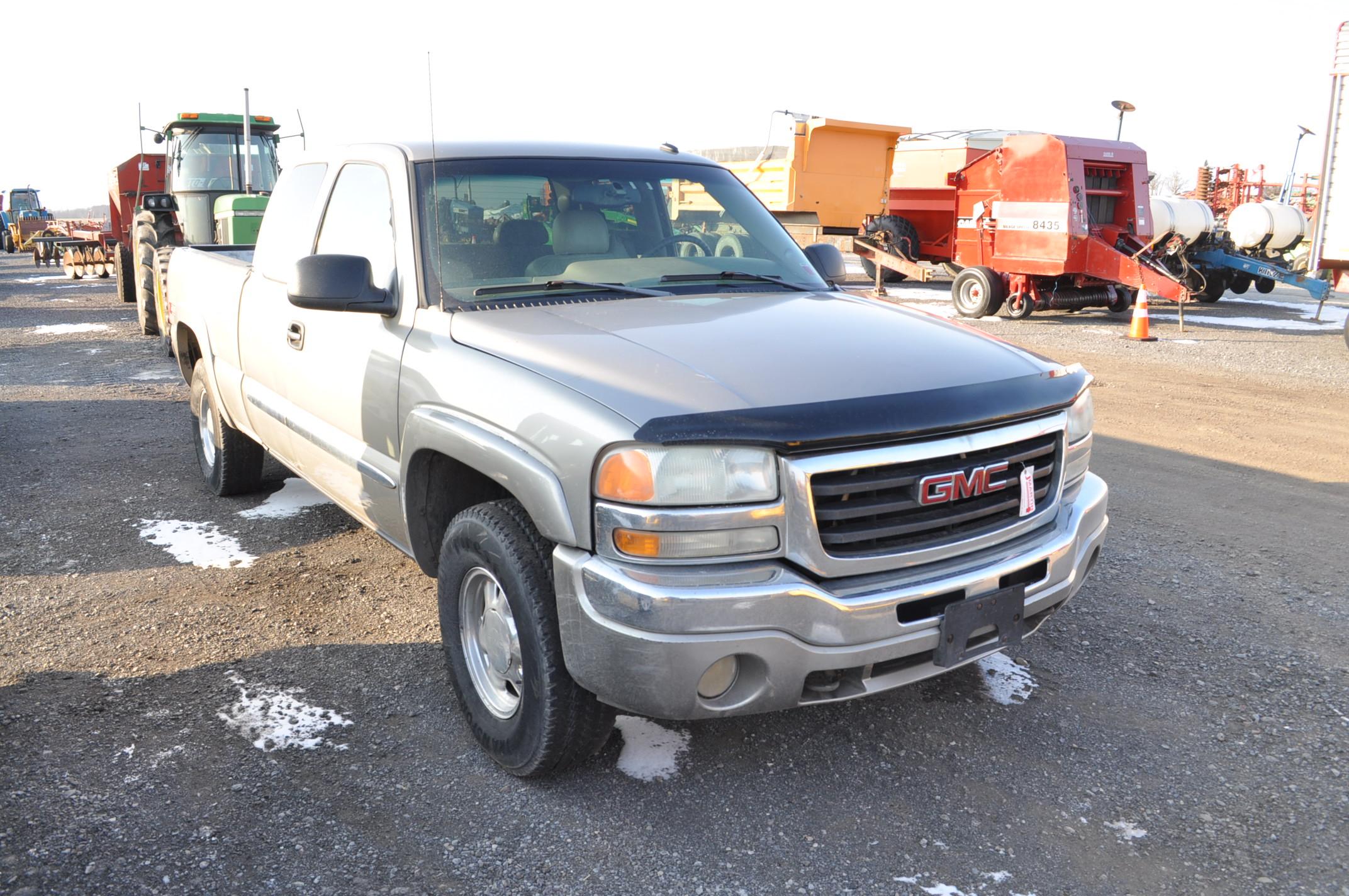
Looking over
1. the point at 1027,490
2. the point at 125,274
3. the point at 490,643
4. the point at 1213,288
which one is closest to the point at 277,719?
the point at 490,643

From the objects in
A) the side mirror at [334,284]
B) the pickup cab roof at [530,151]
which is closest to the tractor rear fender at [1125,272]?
the pickup cab roof at [530,151]

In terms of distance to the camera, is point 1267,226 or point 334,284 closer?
point 334,284

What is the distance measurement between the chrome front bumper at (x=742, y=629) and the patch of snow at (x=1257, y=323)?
44.8 ft

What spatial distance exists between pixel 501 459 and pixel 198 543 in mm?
3095

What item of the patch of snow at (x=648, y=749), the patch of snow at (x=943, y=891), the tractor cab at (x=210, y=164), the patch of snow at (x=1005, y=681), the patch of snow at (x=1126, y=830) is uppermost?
the tractor cab at (x=210, y=164)

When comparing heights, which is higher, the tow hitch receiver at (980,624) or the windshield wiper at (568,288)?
the windshield wiper at (568,288)

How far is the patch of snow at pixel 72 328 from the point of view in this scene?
13.9 m

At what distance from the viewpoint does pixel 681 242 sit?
4.00m

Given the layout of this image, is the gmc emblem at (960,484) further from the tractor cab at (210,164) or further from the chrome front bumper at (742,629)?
the tractor cab at (210,164)

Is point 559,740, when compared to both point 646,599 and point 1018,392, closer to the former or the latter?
point 646,599

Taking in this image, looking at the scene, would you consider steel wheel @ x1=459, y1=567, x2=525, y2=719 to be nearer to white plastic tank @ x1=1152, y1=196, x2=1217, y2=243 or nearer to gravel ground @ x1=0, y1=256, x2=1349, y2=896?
gravel ground @ x1=0, y1=256, x2=1349, y2=896

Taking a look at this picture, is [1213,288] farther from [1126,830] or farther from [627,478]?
[627,478]

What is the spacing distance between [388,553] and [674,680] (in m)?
2.85

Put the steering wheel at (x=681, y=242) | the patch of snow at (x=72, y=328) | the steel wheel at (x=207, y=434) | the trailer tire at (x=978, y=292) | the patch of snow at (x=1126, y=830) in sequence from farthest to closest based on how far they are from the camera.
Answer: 1. the trailer tire at (x=978, y=292)
2. the patch of snow at (x=72, y=328)
3. the steel wheel at (x=207, y=434)
4. the steering wheel at (x=681, y=242)
5. the patch of snow at (x=1126, y=830)
